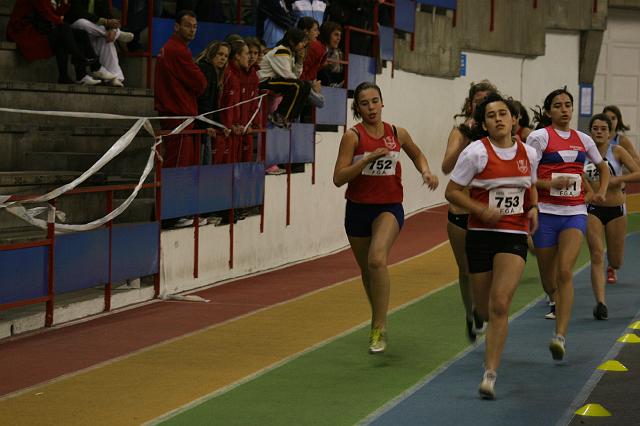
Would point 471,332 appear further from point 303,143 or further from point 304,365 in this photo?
point 303,143

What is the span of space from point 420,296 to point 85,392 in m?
6.49

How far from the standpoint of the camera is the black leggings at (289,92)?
58.5ft

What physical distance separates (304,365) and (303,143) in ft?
29.7

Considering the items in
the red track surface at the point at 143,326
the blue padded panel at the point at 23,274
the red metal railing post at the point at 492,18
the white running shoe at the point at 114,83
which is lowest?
the red track surface at the point at 143,326

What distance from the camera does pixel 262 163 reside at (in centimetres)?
1733

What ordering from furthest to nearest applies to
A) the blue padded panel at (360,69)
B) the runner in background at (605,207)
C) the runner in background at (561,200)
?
the blue padded panel at (360,69), the runner in background at (605,207), the runner in background at (561,200)

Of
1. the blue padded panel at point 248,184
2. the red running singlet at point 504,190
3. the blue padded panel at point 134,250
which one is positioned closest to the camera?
the red running singlet at point 504,190

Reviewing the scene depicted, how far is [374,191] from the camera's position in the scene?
1080 centimetres

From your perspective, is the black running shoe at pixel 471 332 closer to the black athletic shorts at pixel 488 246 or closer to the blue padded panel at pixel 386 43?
the black athletic shorts at pixel 488 246

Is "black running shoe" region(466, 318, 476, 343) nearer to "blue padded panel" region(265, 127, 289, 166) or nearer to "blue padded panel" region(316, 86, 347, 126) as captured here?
"blue padded panel" region(265, 127, 289, 166)

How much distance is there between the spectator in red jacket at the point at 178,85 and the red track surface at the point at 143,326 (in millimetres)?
1656

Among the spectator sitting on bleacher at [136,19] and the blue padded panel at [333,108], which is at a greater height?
the spectator sitting on bleacher at [136,19]

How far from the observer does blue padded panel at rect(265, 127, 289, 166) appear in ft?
58.6

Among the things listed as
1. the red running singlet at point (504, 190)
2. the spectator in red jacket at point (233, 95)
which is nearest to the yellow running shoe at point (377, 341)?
the red running singlet at point (504, 190)
